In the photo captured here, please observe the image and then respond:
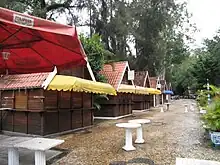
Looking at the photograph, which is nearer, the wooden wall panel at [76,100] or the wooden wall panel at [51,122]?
the wooden wall panel at [51,122]

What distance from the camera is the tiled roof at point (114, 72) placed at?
19.7 meters

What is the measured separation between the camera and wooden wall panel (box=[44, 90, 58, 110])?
10.6 meters

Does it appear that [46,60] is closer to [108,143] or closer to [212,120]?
[108,143]

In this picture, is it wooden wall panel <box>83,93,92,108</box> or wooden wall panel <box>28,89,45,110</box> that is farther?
wooden wall panel <box>83,93,92,108</box>

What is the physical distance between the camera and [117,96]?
65.1 feet

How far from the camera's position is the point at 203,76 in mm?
34625

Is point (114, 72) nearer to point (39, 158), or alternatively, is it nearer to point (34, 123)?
point (34, 123)

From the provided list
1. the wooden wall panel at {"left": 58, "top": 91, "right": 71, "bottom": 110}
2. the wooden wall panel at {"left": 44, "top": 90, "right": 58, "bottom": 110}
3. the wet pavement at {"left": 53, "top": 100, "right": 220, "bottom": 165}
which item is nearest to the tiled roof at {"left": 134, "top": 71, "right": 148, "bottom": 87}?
the wooden wall panel at {"left": 58, "top": 91, "right": 71, "bottom": 110}

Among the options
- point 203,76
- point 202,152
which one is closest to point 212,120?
point 202,152

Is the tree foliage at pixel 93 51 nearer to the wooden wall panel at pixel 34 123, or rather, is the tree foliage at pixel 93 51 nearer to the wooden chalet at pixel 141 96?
the wooden wall panel at pixel 34 123

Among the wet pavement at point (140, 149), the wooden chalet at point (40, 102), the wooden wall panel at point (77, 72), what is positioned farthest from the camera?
the wooden wall panel at point (77, 72)

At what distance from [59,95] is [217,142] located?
6.94m

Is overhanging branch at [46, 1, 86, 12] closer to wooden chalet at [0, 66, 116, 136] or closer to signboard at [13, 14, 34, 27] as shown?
wooden chalet at [0, 66, 116, 136]

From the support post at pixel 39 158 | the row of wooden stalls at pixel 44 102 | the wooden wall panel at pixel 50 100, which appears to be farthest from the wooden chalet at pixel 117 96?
the support post at pixel 39 158
